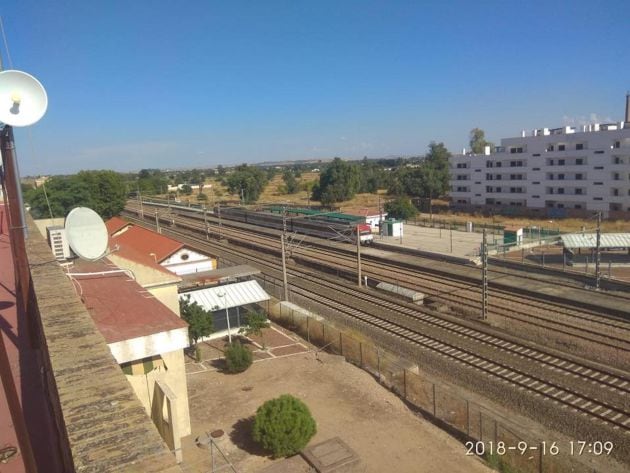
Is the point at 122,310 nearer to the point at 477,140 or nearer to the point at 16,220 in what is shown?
the point at 16,220

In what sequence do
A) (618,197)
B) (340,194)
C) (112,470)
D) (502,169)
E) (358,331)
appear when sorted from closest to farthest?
(112,470) < (358,331) < (618,197) < (502,169) < (340,194)

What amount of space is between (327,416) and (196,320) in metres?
8.68

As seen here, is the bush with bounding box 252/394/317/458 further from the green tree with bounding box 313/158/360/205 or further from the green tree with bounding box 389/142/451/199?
the green tree with bounding box 313/158/360/205

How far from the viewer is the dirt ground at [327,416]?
13320 millimetres

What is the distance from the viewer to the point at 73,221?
10570mm

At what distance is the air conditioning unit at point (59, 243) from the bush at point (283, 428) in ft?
22.5

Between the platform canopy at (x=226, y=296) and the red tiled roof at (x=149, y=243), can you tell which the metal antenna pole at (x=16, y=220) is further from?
the red tiled roof at (x=149, y=243)

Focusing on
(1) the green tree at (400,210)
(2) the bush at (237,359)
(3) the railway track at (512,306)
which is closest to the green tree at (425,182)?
(1) the green tree at (400,210)

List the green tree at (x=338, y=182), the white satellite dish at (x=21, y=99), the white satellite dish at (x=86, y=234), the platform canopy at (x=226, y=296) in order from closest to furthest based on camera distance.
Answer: the white satellite dish at (x=21, y=99) → the white satellite dish at (x=86, y=234) → the platform canopy at (x=226, y=296) → the green tree at (x=338, y=182)

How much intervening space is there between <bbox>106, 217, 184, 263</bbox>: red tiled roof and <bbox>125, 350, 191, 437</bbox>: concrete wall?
60.2 ft

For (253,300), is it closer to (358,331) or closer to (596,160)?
(358,331)

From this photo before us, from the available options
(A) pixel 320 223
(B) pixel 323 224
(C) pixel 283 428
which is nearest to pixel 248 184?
(A) pixel 320 223

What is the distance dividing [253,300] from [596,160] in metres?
51.7

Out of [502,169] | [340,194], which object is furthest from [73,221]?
[340,194]
